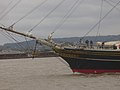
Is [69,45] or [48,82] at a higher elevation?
[69,45]

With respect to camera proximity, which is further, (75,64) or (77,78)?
(75,64)

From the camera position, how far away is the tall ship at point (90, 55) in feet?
137

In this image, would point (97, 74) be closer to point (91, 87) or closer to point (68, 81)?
point (68, 81)

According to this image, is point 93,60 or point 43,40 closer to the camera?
point 93,60

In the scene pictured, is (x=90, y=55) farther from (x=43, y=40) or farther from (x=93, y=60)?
(x=43, y=40)

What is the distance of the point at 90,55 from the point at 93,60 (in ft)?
1.73

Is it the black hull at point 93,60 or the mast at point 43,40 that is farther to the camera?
the mast at point 43,40

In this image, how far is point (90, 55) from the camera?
42.3 meters

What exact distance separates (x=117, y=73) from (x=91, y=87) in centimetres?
916

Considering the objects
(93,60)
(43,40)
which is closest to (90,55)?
(93,60)

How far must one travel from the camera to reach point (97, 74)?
141 ft

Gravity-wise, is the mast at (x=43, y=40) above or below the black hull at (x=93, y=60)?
above

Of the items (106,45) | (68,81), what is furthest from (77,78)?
(106,45)

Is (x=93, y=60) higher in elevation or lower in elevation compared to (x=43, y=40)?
lower
